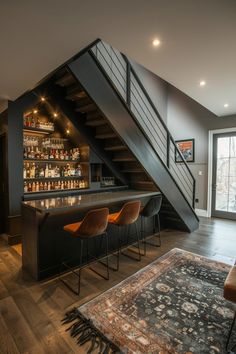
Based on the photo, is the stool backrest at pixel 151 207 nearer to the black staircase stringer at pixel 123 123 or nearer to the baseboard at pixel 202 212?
the black staircase stringer at pixel 123 123

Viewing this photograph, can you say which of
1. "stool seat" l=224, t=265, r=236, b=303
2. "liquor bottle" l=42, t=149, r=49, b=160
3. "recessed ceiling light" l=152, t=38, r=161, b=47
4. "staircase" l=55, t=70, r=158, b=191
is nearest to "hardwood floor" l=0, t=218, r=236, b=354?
"stool seat" l=224, t=265, r=236, b=303

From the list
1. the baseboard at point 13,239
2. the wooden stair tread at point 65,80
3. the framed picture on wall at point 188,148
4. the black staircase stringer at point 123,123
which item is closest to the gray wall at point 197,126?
the framed picture on wall at point 188,148

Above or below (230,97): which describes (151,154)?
below

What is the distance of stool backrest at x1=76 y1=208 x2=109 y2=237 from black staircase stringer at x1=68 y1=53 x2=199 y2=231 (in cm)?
140

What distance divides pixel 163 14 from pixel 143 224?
333cm

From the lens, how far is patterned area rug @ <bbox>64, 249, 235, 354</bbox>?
5.50 feet

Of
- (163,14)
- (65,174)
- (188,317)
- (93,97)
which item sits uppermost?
(163,14)

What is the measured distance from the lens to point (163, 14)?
1759 mm

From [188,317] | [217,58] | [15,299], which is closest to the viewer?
[188,317]

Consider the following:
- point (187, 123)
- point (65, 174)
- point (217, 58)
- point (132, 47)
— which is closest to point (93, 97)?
point (132, 47)

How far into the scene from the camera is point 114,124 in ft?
10.6

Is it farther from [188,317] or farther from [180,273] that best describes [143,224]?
[188,317]

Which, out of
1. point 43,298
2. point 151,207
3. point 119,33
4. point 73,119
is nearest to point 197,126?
point 151,207

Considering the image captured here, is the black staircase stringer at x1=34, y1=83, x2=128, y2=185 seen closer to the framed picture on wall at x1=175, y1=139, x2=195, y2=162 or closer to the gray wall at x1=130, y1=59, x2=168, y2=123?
the framed picture on wall at x1=175, y1=139, x2=195, y2=162
